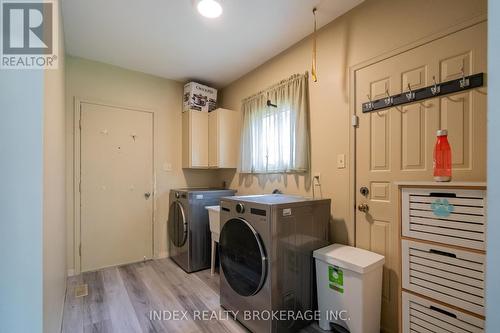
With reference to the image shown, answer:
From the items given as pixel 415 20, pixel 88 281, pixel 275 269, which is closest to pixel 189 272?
pixel 88 281

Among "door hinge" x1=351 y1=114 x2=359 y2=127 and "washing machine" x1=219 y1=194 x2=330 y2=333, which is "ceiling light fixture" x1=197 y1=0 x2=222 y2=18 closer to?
"door hinge" x1=351 y1=114 x2=359 y2=127

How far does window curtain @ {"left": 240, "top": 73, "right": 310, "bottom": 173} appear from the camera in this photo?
7.51 feet

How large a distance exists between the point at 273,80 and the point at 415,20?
143 cm

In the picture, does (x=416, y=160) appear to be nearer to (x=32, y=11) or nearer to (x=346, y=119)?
(x=346, y=119)

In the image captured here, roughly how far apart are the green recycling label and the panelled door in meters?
0.35

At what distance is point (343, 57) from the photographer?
1.99 metres

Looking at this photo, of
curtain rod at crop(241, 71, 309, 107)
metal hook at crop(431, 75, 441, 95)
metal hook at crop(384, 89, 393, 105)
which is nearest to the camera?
metal hook at crop(431, 75, 441, 95)

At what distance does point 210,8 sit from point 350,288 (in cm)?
232

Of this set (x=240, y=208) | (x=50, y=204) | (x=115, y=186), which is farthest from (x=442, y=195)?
(x=115, y=186)

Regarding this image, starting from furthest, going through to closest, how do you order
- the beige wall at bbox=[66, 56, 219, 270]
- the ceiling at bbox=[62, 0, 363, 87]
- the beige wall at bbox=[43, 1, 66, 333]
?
the beige wall at bbox=[66, 56, 219, 270] < the ceiling at bbox=[62, 0, 363, 87] < the beige wall at bbox=[43, 1, 66, 333]

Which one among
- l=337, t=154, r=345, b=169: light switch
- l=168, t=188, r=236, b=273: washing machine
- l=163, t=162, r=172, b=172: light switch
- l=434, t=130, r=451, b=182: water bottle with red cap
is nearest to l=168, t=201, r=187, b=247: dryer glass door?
l=168, t=188, r=236, b=273: washing machine

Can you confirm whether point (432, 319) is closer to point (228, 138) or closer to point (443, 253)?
point (443, 253)

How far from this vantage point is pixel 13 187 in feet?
2.75

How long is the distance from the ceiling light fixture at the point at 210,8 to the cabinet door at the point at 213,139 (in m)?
1.39
